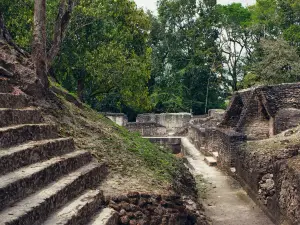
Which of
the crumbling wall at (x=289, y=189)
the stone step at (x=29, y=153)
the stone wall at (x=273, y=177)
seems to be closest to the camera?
the stone step at (x=29, y=153)

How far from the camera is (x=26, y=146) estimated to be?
4828 mm

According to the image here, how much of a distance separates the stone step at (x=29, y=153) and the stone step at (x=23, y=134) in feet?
0.33

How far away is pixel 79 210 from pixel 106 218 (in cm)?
44

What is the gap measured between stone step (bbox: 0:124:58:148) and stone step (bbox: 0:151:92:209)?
424 millimetres

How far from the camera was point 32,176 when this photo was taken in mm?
4207

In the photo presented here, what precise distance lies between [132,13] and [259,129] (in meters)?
8.42

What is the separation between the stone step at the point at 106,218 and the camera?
4.48m

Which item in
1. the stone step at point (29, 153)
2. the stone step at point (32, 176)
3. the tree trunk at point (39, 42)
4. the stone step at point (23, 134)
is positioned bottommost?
the stone step at point (32, 176)

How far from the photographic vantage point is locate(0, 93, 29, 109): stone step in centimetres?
570

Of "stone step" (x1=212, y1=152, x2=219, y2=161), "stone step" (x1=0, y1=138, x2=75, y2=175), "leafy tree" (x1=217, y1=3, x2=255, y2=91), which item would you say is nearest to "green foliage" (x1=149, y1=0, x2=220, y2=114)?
"leafy tree" (x1=217, y1=3, x2=255, y2=91)

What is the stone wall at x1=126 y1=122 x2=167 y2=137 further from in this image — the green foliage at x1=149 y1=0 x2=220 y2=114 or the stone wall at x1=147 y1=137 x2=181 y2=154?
the green foliage at x1=149 y1=0 x2=220 y2=114

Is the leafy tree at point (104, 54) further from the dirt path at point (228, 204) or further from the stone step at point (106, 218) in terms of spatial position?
the stone step at point (106, 218)

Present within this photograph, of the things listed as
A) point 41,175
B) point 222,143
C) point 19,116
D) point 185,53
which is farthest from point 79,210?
point 185,53

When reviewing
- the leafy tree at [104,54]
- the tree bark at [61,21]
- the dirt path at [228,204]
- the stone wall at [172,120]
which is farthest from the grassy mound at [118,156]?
the stone wall at [172,120]
